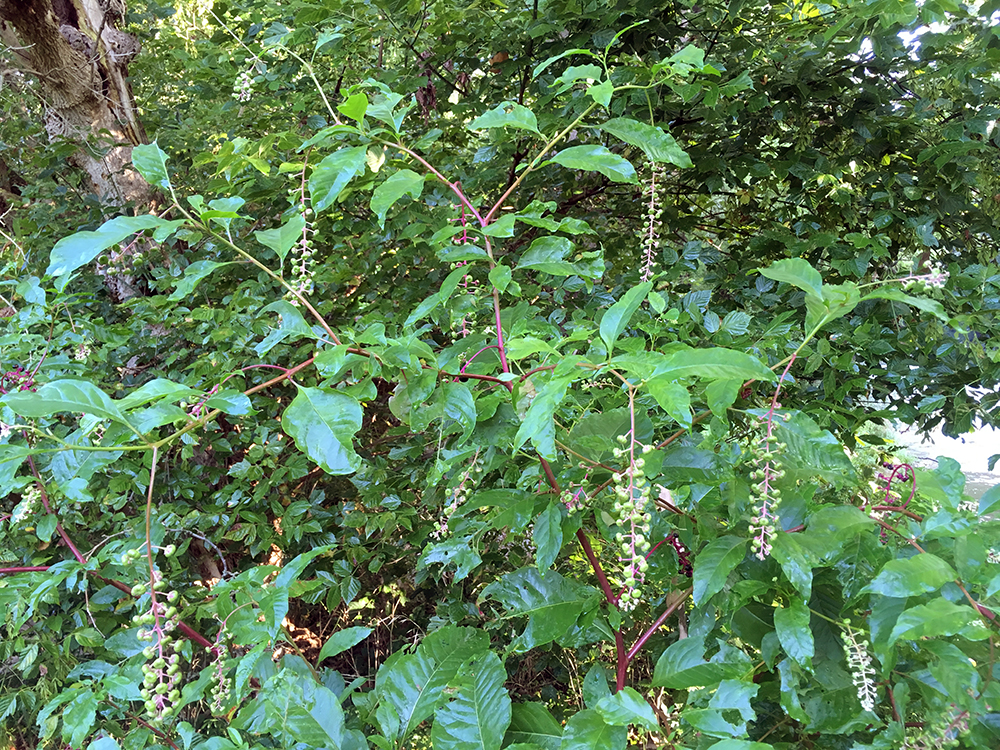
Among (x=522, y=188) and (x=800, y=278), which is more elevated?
(x=800, y=278)

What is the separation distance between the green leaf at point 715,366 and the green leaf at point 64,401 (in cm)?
52

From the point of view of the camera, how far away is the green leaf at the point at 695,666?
0.65m

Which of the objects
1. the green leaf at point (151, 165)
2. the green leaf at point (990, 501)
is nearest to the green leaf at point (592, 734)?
the green leaf at point (990, 501)

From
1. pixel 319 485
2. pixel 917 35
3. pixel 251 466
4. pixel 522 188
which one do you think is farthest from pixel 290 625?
pixel 917 35

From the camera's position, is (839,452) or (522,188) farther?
(522,188)

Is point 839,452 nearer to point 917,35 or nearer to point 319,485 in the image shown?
point 917,35

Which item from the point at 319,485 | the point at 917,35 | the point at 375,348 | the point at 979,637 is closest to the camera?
the point at 979,637

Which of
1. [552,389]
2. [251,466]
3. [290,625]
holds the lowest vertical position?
[290,625]

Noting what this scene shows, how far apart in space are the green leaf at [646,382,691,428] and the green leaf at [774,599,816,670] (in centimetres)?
23

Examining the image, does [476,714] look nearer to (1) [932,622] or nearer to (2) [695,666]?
(2) [695,666]

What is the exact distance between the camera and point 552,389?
22.7 inches

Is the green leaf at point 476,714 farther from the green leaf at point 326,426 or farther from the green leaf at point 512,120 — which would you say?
the green leaf at point 512,120

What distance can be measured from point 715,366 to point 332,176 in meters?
0.56

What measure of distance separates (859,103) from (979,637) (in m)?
1.81
